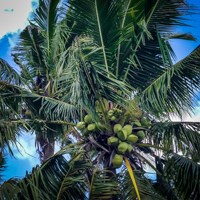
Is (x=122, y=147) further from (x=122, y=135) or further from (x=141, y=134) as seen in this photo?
(x=141, y=134)

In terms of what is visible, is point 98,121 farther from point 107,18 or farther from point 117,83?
point 107,18

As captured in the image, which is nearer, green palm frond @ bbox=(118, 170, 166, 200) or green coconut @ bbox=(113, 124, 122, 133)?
green palm frond @ bbox=(118, 170, 166, 200)

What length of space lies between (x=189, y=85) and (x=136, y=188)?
159cm

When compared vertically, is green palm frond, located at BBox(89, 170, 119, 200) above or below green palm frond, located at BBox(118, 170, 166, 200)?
above

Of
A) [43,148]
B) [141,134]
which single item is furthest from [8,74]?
[43,148]

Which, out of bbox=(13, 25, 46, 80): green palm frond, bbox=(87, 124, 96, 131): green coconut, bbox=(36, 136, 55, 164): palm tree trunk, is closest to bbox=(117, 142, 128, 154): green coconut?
bbox=(87, 124, 96, 131): green coconut

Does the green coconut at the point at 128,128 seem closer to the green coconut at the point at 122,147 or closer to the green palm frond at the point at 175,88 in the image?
the green coconut at the point at 122,147

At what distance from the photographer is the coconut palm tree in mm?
4578

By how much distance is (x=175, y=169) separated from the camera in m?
4.98

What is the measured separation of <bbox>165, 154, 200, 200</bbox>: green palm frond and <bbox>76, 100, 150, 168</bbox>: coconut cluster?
54cm

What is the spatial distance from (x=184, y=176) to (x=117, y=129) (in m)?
1.02

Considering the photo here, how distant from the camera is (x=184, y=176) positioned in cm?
486

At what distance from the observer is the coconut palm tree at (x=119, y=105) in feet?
15.0

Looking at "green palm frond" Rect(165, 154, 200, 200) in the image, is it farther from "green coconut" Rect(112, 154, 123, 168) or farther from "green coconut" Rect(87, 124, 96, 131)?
"green coconut" Rect(87, 124, 96, 131)
